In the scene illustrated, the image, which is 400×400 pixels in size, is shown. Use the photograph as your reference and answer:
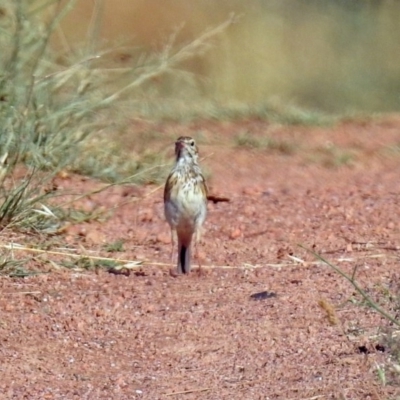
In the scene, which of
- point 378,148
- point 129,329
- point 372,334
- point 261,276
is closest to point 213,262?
point 261,276

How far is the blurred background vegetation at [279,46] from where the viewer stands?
15500mm

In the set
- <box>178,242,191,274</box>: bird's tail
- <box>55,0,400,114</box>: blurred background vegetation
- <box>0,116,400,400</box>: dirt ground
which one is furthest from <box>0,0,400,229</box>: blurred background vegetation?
<box>178,242,191,274</box>: bird's tail

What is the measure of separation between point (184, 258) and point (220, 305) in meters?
1.00

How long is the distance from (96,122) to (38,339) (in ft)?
12.2

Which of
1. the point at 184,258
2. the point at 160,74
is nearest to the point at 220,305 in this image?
the point at 184,258

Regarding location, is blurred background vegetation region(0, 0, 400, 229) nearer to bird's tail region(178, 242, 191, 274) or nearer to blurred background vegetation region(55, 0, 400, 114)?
blurred background vegetation region(55, 0, 400, 114)

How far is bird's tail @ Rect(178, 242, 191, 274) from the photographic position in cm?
703

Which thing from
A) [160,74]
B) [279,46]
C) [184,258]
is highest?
[184,258]

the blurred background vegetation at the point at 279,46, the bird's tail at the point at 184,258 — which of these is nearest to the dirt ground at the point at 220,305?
the bird's tail at the point at 184,258

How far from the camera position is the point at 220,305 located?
6133 mm

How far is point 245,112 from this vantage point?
527 inches

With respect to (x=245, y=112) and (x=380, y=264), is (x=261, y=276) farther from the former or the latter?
(x=245, y=112)

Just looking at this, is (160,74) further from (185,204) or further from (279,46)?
(185,204)

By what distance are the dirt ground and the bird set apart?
16cm
